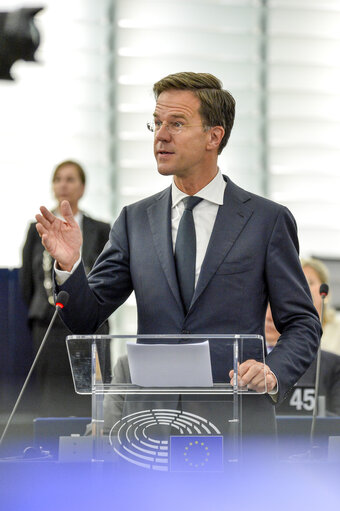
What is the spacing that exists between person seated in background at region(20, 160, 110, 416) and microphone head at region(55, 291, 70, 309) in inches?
102

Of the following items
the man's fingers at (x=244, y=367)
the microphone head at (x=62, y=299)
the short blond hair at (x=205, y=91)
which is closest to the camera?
the man's fingers at (x=244, y=367)

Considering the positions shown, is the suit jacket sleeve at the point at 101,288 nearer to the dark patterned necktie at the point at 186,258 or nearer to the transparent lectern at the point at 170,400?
the dark patterned necktie at the point at 186,258

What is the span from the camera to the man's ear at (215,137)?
2.71 meters

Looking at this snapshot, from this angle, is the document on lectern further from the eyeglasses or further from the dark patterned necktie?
the eyeglasses

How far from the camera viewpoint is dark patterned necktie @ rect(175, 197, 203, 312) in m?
2.61

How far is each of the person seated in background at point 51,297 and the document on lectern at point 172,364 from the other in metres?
3.02

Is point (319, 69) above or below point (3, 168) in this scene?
above

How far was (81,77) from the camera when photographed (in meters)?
6.31

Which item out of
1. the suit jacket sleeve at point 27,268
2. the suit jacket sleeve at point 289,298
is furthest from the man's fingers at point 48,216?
the suit jacket sleeve at point 27,268

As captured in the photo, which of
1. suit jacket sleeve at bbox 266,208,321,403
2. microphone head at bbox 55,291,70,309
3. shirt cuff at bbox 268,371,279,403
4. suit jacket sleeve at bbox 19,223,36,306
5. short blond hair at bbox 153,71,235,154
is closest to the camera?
shirt cuff at bbox 268,371,279,403

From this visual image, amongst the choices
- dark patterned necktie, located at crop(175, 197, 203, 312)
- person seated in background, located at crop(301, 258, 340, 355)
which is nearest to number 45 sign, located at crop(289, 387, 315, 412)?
person seated in background, located at crop(301, 258, 340, 355)

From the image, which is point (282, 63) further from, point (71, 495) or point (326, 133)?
point (71, 495)

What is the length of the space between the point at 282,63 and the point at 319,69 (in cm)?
28

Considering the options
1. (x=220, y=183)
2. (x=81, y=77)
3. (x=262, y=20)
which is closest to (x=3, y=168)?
(x=81, y=77)
